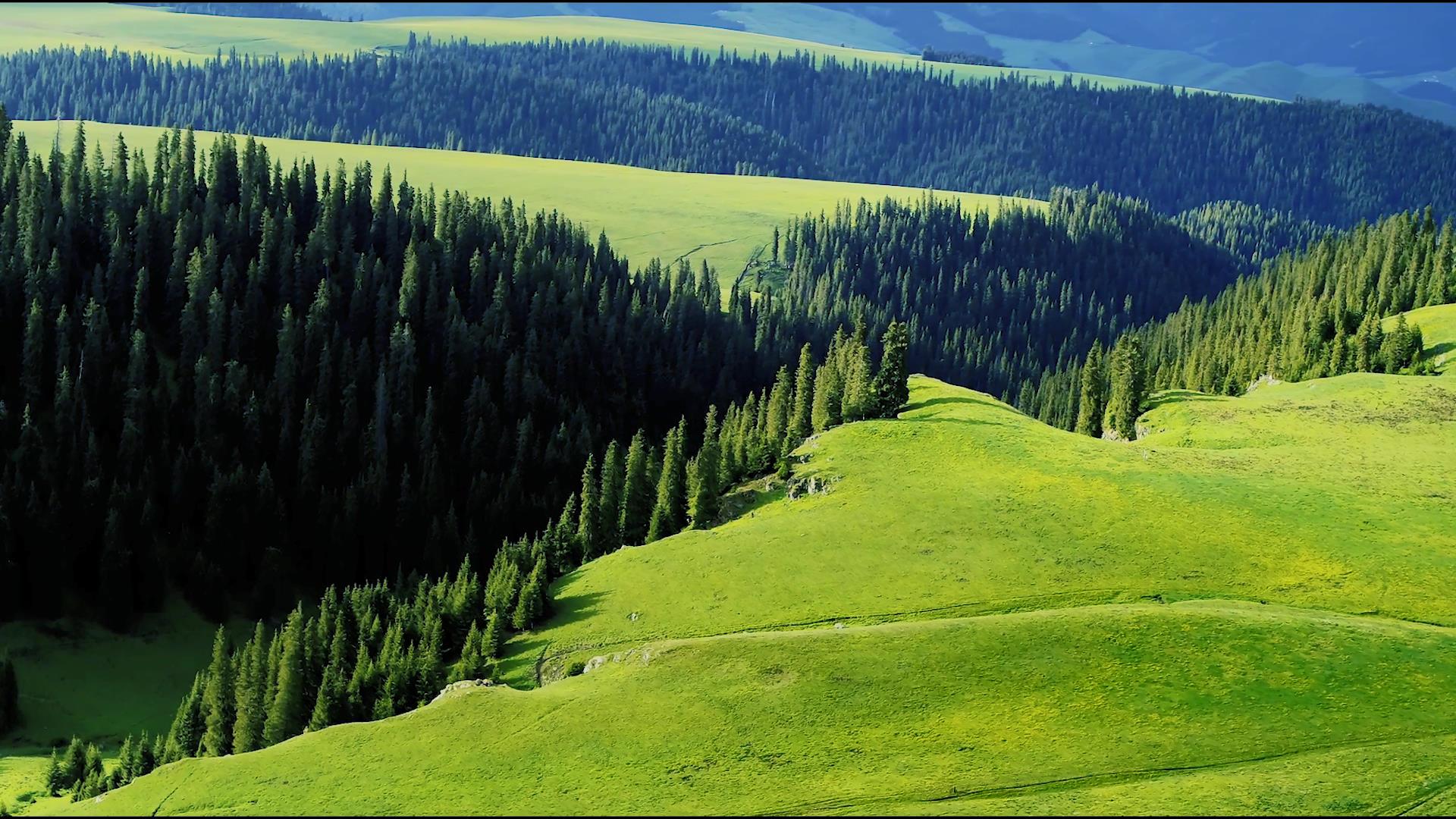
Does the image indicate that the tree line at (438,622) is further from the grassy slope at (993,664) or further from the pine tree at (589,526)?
the grassy slope at (993,664)

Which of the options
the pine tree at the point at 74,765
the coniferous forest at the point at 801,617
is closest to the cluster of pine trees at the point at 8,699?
the coniferous forest at the point at 801,617

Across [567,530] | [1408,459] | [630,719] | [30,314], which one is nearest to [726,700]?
[630,719]

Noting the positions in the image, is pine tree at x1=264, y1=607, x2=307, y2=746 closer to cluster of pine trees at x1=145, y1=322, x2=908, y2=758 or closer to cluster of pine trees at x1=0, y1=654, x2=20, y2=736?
cluster of pine trees at x1=145, y1=322, x2=908, y2=758

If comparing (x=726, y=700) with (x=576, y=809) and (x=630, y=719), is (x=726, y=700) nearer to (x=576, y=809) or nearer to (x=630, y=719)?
(x=630, y=719)

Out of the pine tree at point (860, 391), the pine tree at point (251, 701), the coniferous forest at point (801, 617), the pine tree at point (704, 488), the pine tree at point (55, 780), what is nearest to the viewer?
the coniferous forest at point (801, 617)

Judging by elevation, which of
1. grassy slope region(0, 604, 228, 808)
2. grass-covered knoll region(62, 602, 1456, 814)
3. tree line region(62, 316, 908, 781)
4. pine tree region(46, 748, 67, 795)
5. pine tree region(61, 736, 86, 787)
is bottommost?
grassy slope region(0, 604, 228, 808)

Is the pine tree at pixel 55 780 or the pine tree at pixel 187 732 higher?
the pine tree at pixel 187 732

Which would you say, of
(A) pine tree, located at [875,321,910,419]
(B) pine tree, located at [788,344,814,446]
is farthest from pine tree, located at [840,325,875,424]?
(B) pine tree, located at [788,344,814,446]
